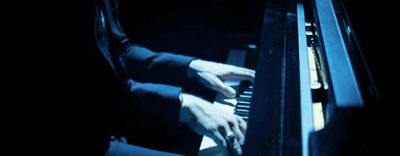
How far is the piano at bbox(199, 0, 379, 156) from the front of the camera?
536mm

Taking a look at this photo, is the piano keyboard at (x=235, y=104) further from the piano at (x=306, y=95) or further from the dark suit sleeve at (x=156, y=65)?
the dark suit sleeve at (x=156, y=65)

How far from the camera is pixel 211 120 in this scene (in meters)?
1.06

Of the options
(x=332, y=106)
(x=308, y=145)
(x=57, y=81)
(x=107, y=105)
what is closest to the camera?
(x=332, y=106)

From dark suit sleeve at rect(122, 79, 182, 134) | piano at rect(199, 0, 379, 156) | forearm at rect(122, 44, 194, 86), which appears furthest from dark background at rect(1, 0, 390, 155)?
forearm at rect(122, 44, 194, 86)

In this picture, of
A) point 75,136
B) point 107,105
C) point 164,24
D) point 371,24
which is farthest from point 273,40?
point 164,24

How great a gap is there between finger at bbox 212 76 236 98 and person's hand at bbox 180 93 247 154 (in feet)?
0.69

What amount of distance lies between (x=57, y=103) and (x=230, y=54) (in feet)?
4.07

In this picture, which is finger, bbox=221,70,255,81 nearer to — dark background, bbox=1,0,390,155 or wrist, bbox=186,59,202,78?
wrist, bbox=186,59,202,78

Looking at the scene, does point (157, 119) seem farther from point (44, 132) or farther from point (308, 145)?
point (308, 145)

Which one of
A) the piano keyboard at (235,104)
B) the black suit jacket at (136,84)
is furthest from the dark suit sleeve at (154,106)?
the piano keyboard at (235,104)

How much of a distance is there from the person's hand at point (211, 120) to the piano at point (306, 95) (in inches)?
2.1

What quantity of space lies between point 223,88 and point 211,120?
309mm

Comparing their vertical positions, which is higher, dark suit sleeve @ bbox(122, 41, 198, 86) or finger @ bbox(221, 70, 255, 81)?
dark suit sleeve @ bbox(122, 41, 198, 86)

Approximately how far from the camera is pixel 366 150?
1.54 ft
